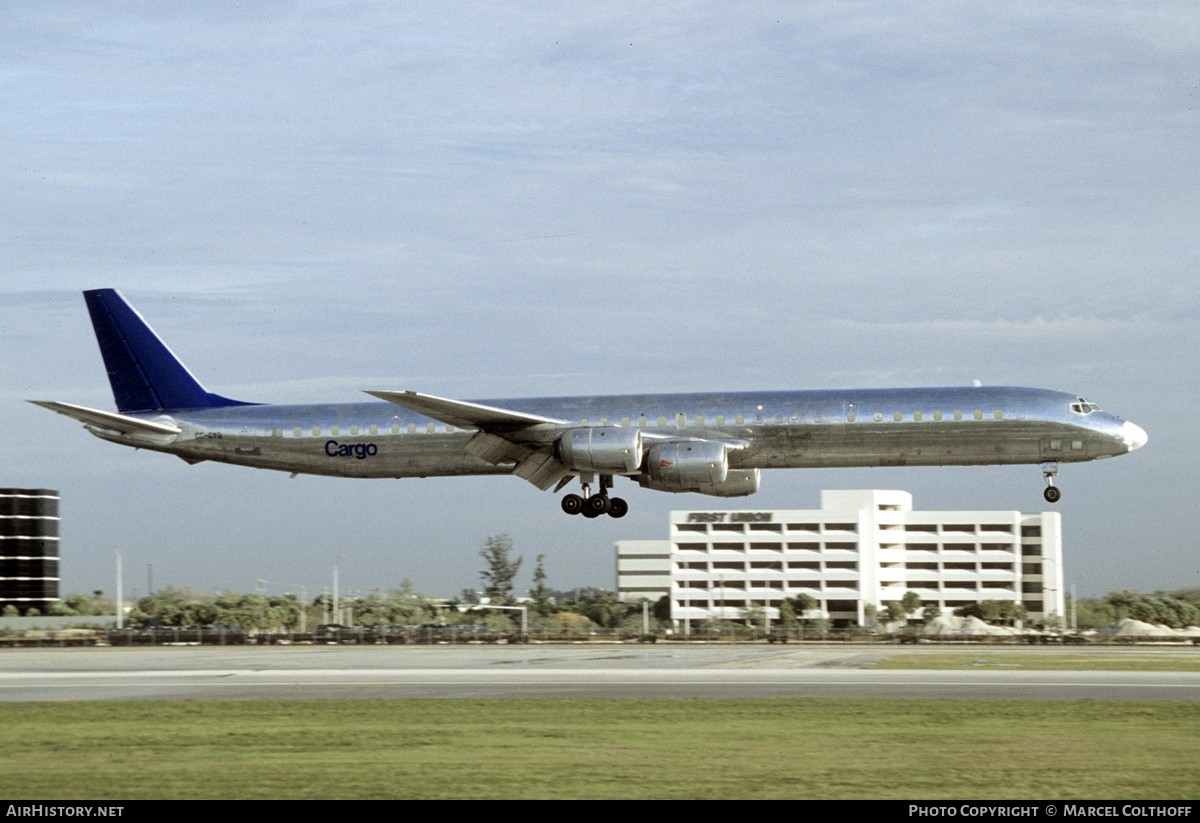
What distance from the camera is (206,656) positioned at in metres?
58.3

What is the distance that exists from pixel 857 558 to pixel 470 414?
118m

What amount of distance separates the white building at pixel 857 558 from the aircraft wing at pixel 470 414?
109943 millimetres

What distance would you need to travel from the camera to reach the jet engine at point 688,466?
4262 centimetres

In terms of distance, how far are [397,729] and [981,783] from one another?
12133 mm

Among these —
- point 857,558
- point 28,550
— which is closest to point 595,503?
point 28,550

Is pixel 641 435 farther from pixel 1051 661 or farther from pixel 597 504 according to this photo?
pixel 1051 661

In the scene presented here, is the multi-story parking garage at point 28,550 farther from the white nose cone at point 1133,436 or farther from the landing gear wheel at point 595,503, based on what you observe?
the white nose cone at point 1133,436

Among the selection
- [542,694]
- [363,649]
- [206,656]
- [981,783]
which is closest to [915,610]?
[363,649]

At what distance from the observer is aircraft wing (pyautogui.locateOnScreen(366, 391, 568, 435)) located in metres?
43.2

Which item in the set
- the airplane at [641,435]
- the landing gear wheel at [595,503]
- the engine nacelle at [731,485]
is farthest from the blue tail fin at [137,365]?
the engine nacelle at [731,485]

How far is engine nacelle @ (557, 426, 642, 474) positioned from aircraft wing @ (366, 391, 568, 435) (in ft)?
4.94

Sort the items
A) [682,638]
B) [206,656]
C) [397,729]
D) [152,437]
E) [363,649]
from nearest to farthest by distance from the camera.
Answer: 1. [397,729]
2. [152,437]
3. [206,656]
4. [363,649]
5. [682,638]

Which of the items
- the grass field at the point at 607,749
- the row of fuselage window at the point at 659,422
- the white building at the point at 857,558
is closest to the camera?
the grass field at the point at 607,749

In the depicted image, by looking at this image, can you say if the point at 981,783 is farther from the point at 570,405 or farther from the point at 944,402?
the point at 570,405
